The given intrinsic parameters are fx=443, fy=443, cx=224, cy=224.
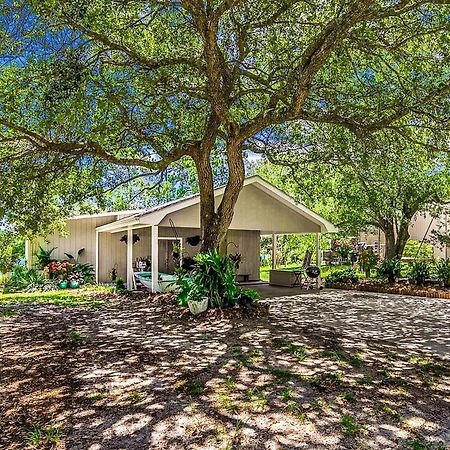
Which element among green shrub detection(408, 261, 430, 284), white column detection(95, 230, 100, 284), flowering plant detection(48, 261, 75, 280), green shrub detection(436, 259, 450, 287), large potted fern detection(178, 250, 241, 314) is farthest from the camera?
white column detection(95, 230, 100, 284)

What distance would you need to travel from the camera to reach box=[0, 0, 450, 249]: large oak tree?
7582 mm

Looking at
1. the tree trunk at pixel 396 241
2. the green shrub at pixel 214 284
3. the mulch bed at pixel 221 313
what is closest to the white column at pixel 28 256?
the mulch bed at pixel 221 313

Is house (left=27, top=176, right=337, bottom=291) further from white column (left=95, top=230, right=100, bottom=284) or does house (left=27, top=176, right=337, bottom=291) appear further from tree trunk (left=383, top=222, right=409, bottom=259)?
tree trunk (left=383, top=222, right=409, bottom=259)

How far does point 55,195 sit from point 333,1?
8670mm

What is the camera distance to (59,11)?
6746mm

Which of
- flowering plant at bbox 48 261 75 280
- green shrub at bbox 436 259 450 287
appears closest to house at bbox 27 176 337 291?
flowering plant at bbox 48 261 75 280

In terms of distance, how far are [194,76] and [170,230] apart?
8.26 m

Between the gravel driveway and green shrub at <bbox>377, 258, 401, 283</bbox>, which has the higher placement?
green shrub at <bbox>377, 258, 401, 283</bbox>

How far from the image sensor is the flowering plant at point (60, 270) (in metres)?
17.0

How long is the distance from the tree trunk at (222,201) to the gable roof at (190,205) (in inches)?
59.1

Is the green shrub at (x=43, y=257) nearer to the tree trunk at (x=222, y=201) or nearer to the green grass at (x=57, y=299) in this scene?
the green grass at (x=57, y=299)

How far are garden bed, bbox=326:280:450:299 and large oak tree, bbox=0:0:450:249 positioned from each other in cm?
643

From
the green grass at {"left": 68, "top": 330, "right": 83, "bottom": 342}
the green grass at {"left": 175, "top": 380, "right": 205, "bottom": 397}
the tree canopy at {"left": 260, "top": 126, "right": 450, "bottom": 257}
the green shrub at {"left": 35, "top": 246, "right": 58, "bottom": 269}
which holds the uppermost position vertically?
the tree canopy at {"left": 260, "top": 126, "right": 450, "bottom": 257}

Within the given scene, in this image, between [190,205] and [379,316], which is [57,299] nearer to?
[190,205]
